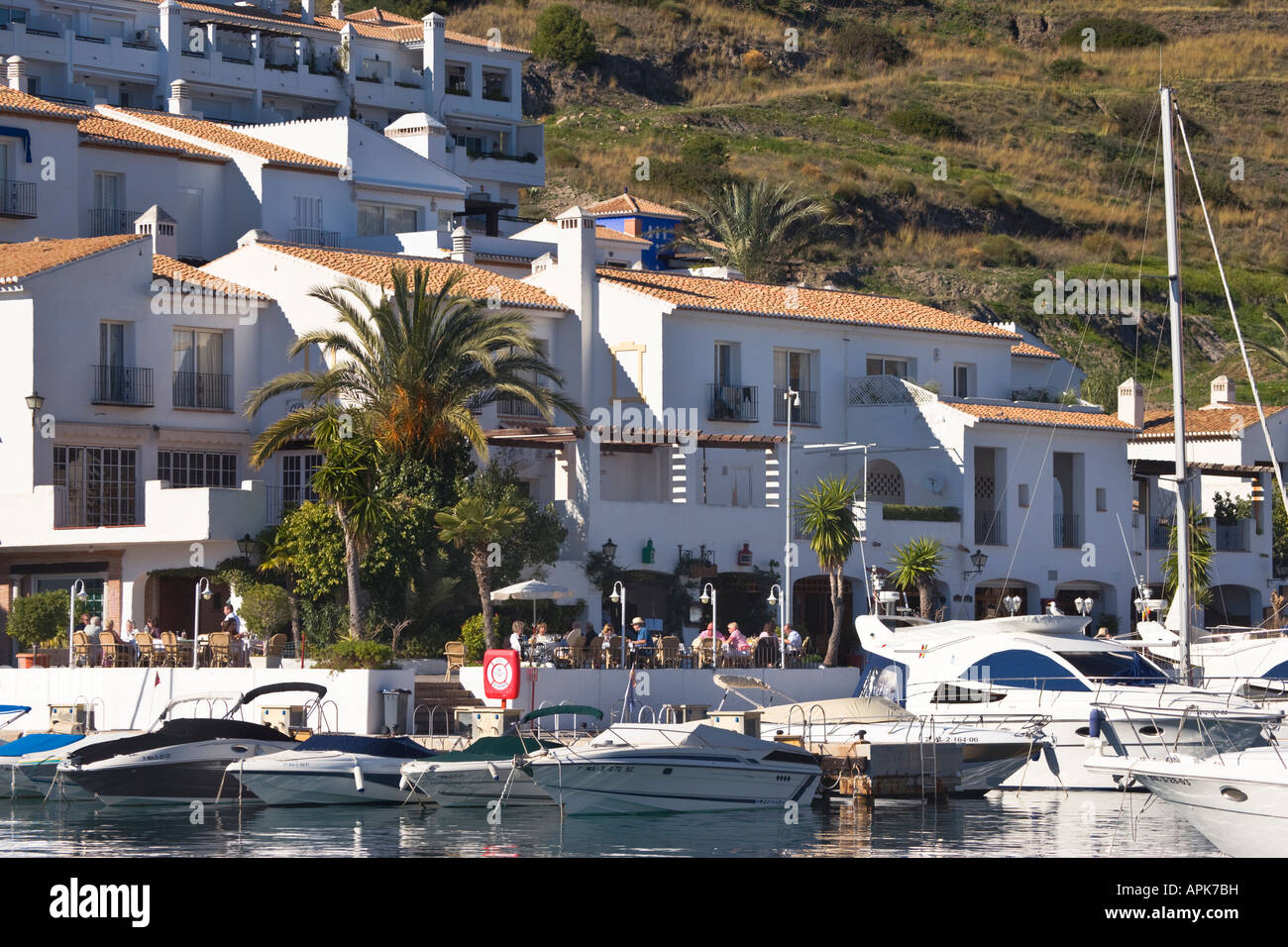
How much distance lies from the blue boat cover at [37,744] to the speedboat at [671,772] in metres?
8.44

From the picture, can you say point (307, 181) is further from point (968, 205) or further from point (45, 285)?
point (968, 205)

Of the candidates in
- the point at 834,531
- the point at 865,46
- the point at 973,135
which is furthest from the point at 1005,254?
the point at 834,531

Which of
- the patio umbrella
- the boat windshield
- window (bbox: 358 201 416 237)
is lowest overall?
the boat windshield

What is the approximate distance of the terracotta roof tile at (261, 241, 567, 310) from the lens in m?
47.8

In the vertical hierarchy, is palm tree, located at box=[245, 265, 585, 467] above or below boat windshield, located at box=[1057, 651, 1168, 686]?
above

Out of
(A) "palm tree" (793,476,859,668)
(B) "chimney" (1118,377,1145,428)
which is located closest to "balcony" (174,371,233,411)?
(A) "palm tree" (793,476,859,668)

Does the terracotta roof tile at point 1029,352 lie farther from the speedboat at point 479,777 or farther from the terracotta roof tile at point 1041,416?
the speedboat at point 479,777

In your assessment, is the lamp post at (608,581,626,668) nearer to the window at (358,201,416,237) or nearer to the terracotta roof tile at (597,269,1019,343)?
the terracotta roof tile at (597,269,1019,343)

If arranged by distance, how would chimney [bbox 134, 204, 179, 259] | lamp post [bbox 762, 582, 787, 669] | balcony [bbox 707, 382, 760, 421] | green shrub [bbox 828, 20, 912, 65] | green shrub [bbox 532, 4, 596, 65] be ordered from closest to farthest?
lamp post [bbox 762, 582, 787, 669] → balcony [bbox 707, 382, 760, 421] → chimney [bbox 134, 204, 179, 259] → green shrub [bbox 532, 4, 596, 65] → green shrub [bbox 828, 20, 912, 65]

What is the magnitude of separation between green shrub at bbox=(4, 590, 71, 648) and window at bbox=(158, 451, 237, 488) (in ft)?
16.6

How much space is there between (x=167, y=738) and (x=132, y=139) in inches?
1190

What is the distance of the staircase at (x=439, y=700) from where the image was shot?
3616 centimetres

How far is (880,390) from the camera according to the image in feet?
170
